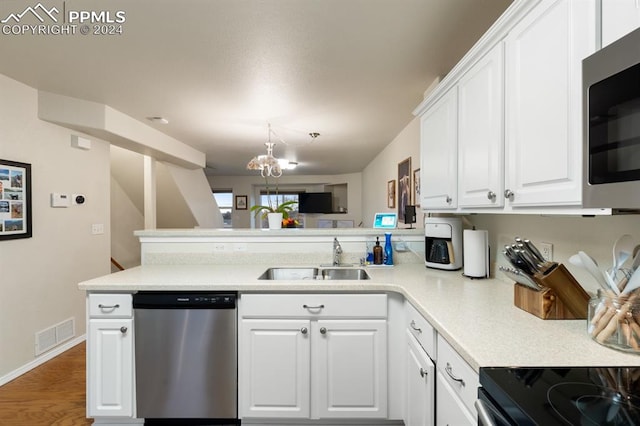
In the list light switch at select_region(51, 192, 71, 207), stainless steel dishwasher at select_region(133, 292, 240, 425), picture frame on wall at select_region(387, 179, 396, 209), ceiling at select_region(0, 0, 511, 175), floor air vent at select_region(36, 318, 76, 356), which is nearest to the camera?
ceiling at select_region(0, 0, 511, 175)

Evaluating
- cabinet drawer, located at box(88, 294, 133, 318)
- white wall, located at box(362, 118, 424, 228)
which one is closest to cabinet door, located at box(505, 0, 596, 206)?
cabinet drawer, located at box(88, 294, 133, 318)

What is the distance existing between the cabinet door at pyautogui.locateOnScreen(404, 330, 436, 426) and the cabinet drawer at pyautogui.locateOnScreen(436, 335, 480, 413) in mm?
122

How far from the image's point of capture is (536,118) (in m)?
1.10

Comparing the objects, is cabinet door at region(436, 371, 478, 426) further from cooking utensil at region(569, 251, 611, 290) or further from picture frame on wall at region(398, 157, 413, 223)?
picture frame on wall at region(398, 157, 413, 223)

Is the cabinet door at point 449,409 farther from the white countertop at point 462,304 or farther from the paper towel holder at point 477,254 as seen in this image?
the paper towel holder at point 477,254

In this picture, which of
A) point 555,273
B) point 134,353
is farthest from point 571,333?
point 134,353

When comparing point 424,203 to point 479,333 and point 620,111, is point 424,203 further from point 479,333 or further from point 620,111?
point 620,111

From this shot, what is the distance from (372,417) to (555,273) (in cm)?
129

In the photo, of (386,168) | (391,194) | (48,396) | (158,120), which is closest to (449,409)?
(48,396)

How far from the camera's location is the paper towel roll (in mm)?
1909

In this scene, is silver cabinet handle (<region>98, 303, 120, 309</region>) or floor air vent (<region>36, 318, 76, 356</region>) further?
floor air vent (<region>36, 318, 76, 356</region>)

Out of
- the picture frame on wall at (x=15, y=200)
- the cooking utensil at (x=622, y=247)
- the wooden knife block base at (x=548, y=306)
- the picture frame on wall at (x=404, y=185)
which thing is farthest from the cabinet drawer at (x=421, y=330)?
the picture frame on wall at (x=15, y=200)

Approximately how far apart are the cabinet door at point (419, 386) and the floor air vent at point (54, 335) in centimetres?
316

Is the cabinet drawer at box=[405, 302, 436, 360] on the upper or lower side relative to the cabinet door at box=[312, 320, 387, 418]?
upper
